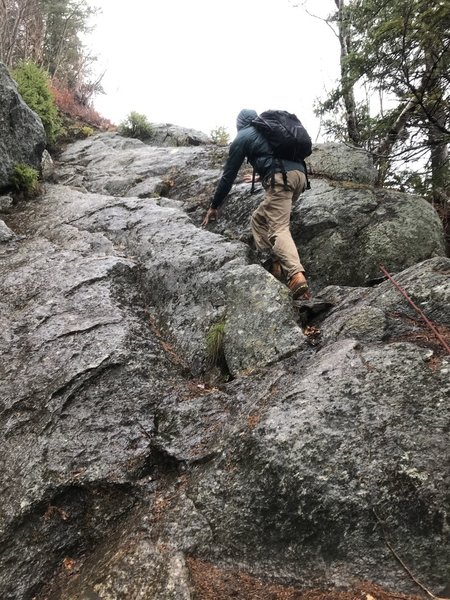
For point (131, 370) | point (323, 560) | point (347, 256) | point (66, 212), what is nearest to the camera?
point (323, 560)

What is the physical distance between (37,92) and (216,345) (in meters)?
10.3

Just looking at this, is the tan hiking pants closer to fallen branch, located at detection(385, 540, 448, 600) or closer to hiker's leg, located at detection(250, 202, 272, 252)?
hiker's leg, located at detection(250, 202, 272, 252)

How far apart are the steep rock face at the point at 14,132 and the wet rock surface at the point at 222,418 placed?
9.86ft

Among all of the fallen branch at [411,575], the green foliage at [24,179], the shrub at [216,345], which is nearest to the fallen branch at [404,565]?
the fallen branch at [411,575]

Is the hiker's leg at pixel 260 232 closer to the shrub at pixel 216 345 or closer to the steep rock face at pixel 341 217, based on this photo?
the steep rock face at pixel 341 217

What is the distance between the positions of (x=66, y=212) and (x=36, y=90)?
5373mm

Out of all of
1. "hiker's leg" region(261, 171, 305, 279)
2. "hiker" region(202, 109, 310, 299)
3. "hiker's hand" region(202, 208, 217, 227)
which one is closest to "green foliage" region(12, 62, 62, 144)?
"hiker's hand" region(202, 208, 217, 227)

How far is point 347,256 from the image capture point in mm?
6383

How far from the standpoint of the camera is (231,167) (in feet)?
21.3

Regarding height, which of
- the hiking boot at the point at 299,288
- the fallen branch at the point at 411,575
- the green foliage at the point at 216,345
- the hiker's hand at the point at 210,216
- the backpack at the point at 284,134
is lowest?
the fallen branch at the point at 411,575

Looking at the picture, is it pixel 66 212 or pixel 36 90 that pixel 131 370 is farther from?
pixel 36 90

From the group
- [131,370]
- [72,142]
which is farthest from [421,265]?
[72,142]

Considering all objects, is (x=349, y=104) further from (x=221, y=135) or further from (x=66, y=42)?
(x=66, y=42)

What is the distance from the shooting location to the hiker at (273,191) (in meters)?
5.75
